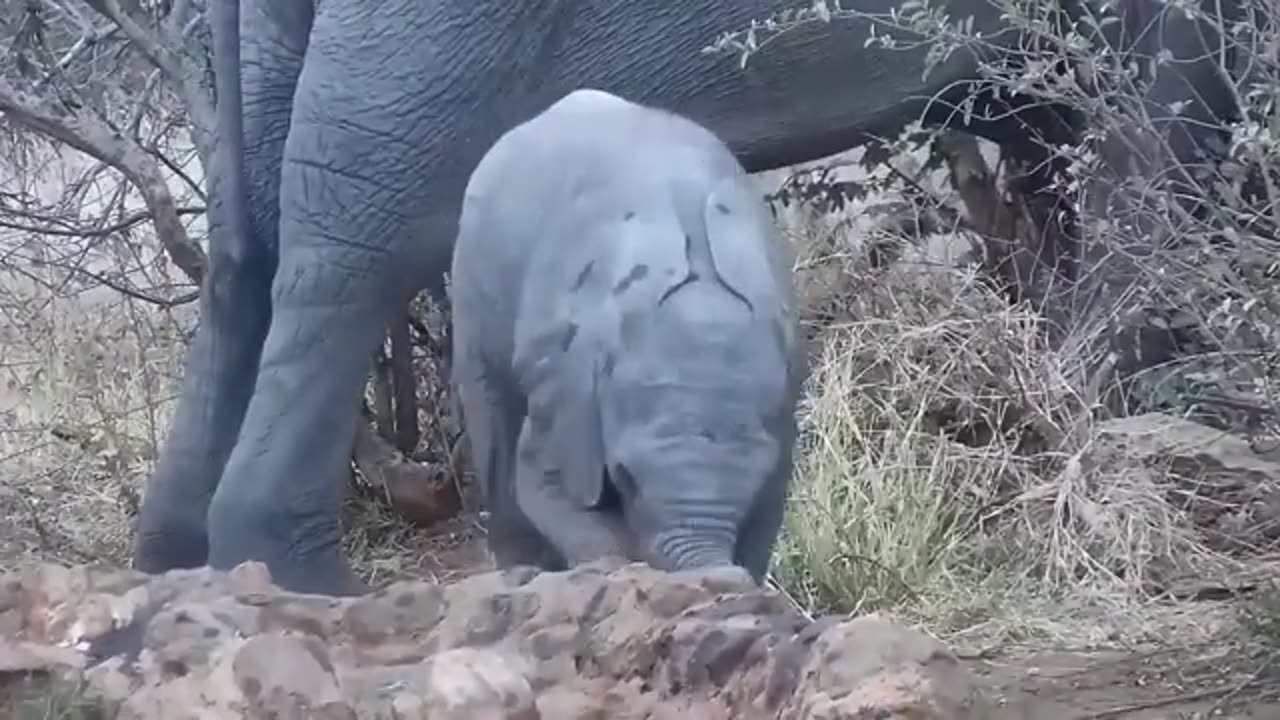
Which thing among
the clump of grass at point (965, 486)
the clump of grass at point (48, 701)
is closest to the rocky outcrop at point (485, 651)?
the clump of grass at point (48, 701)

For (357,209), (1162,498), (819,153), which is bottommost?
(1162,498)

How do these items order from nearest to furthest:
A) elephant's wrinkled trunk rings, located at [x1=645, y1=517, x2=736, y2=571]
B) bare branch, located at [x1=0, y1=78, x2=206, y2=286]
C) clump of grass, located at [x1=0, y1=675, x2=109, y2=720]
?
1. clump of grass, located at [x1=0, y1=675, x2=109, y2=720]
2. elephant's wrinkled trunk rings, located at [x1=645, y1=517, x2=736, y2=571]
3. bare branch, located at [x1=0, y1=78, x2=206, y2=286]

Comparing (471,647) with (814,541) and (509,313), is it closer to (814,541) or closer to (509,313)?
(509,313)

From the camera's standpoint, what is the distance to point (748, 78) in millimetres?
3547

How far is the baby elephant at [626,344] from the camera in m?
2.31

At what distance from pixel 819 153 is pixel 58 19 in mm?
2467

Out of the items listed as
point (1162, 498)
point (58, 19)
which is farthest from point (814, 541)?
point (58, 19)

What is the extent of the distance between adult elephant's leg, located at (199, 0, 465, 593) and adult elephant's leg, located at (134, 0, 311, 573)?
1.09ft

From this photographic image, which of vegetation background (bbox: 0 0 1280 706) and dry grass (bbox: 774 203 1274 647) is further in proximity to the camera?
dry grass (bbox: 774 203 1274 647)

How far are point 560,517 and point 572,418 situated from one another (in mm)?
134

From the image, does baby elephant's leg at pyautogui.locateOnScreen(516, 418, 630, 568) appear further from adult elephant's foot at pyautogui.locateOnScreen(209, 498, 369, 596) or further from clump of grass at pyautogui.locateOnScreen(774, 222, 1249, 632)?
clump of grass at pyautogui.locateOnScreen(774, 222, 1249, 632)

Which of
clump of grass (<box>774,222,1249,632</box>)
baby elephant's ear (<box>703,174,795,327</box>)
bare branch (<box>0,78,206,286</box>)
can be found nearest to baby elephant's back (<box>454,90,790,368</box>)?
baby elephant's ear (<box>703,174,795,327</box>)

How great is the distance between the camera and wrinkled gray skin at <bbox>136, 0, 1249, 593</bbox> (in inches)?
126

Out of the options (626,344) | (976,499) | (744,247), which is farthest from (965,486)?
(626,344)
